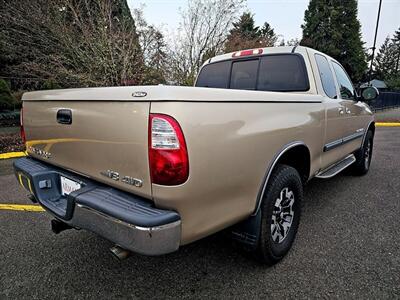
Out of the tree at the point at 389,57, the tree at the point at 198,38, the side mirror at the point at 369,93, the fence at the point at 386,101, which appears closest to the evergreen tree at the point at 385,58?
the tree at the point at 389,57

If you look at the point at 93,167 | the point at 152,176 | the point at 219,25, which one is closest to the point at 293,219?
the point at 152,176

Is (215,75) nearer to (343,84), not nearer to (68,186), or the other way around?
(343,84)

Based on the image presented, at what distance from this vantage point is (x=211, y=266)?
2.29m

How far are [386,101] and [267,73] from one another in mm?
18192

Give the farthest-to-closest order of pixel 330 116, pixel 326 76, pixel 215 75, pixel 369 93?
pixel 369 93
pixel 215 75
pixel 326 76
pixel 330 116

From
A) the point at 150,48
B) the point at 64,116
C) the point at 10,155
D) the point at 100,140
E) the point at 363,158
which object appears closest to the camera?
the point at 100,140

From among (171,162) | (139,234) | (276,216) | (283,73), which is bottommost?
(276,216)

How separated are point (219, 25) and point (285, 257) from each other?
1103 centimetres

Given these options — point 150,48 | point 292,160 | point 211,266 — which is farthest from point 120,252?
point 150,48

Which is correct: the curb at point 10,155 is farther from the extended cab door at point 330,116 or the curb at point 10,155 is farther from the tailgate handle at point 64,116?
the extended cab door at point 330,116

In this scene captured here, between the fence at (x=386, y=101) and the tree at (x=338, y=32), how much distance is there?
13.6 metres

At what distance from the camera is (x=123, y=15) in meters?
9.66

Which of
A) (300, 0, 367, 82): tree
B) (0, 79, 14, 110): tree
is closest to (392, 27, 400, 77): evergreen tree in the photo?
(300, 0, 367, 82): tree

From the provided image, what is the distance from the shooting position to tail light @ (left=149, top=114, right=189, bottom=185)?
1452mm
